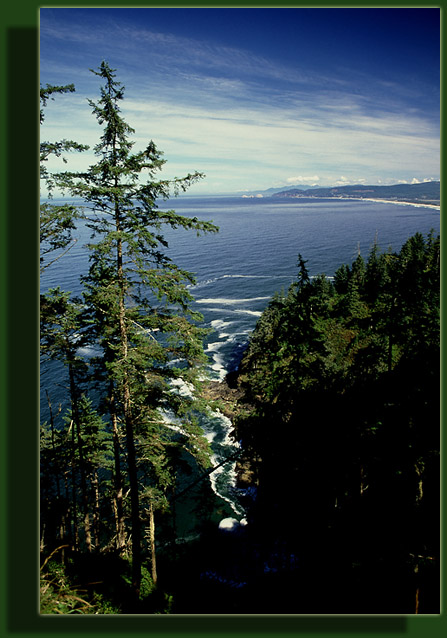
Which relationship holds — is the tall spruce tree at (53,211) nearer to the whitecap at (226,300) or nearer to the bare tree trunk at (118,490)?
the bare tree trunk at (118,490)

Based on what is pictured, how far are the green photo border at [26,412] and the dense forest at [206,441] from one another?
3.79ft

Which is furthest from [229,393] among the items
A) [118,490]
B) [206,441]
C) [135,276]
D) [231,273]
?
[231,273]

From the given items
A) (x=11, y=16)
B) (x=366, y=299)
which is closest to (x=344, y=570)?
(x=11, y=16)

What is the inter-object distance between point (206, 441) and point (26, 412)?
4.88m

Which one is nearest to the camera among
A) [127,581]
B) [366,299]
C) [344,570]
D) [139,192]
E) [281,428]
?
[139,192]

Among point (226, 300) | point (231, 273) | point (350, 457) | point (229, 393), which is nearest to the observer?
point (350, 457)

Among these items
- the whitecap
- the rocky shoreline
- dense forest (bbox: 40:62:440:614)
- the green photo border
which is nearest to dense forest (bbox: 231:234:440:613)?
dense forest (bbox: 40:62:440:614)

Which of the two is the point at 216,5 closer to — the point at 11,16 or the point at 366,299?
the point at 11,16

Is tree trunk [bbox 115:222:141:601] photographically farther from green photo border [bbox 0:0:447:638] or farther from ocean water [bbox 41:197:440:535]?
green photo border [bbox 0:0:447:638]

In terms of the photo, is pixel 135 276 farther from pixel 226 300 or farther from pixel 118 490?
pixel 226 300

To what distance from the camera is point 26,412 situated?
4441 millimetres

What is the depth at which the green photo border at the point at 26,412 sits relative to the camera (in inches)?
160

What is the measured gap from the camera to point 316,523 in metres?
19.6
